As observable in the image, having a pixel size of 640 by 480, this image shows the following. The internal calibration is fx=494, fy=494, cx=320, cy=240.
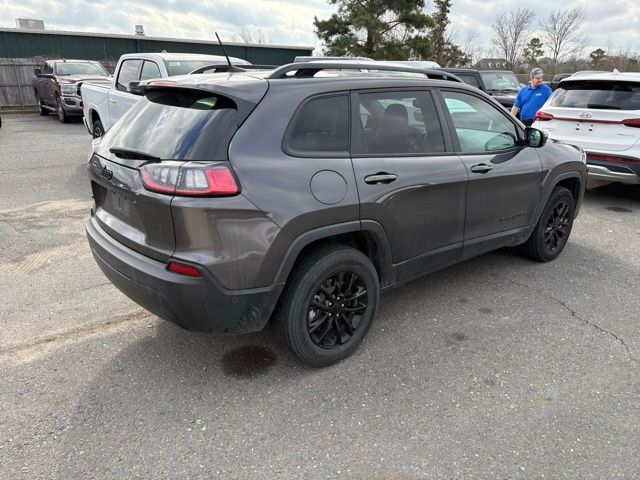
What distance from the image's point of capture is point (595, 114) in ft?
22.2

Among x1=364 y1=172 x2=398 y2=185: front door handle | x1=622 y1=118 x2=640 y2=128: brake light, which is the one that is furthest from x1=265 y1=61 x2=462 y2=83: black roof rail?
x1=622 y1=118 x2=640 y2=128: brake light

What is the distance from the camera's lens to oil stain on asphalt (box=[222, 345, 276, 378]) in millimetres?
3084

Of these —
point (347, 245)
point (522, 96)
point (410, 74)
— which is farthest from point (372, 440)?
point (522, 96)

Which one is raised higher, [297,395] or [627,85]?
[627,85]

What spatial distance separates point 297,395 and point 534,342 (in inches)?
68.8

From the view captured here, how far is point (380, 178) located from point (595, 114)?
5.21m

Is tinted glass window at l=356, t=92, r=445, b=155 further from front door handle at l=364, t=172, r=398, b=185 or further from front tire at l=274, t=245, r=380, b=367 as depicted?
front tire at l=274, t=245, r=380, b=367

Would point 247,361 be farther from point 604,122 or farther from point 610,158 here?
point 604,122

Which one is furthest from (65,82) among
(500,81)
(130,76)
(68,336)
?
(68,336)

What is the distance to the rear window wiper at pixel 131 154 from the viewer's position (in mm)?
2701

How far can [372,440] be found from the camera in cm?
254

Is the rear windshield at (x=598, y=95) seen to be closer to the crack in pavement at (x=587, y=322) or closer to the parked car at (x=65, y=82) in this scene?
the crack in pavement at (x=587, y=322)

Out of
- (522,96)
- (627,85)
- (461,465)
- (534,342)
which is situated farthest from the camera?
(522,96)

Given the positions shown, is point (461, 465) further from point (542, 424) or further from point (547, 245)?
point (547, 245)
